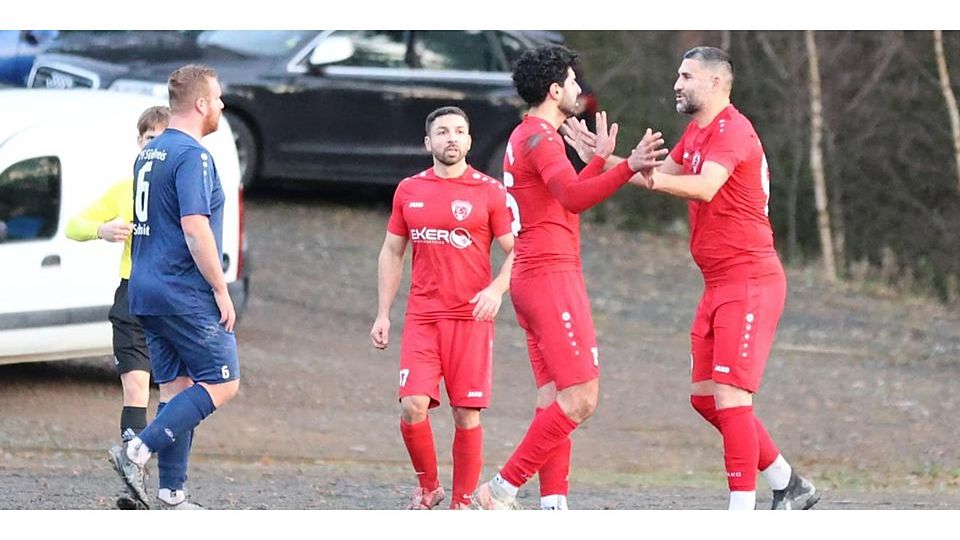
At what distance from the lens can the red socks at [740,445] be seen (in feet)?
24.4

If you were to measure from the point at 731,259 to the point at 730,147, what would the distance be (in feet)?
1.63

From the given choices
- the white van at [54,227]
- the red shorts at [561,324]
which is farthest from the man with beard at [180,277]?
the white van at [54,227]

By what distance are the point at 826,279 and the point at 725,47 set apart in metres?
3.90

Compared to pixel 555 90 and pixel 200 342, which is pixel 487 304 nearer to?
pixel 555 90

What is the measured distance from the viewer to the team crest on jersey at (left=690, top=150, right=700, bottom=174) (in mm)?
7465

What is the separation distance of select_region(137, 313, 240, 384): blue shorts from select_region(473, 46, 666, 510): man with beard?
4.04ft

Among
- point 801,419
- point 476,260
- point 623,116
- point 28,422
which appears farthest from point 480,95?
point 476,260

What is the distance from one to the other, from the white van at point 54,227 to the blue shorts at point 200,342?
309cm

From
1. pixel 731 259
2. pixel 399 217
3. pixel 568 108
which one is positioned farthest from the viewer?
pixel 399 217

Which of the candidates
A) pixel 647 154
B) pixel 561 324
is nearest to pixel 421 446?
pixel 561 324

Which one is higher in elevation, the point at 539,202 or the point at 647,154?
the point at 647,154

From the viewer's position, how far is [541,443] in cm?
747

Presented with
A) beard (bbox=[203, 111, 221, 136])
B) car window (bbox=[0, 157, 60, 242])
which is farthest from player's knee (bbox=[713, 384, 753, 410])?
car window (bbox=[0, 157, 60, 242])

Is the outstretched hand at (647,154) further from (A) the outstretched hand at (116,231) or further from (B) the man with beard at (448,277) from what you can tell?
(A) the outstretched hand at (116,231)
